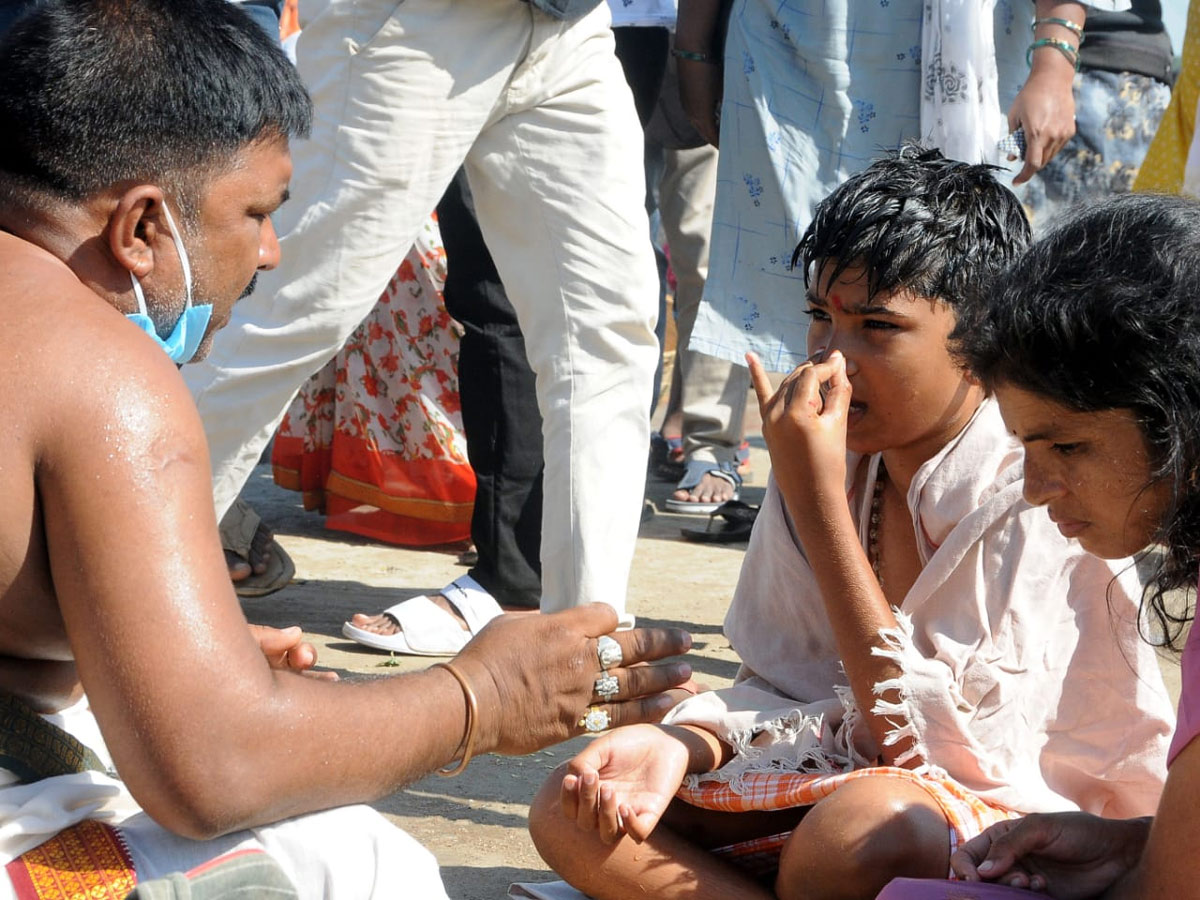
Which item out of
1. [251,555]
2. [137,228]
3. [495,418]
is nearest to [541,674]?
[137,228]

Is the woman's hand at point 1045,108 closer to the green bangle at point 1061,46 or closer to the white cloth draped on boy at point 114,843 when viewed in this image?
the green bangle at point 1061,46

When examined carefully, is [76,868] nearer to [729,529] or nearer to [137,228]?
[137,228]

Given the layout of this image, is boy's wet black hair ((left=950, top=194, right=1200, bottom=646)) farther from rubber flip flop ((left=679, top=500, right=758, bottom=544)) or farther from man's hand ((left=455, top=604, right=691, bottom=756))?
rubber flip flop ((left=679, top=500, right=758, bottom=544))

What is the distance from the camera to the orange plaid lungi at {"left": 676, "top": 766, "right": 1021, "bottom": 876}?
7.44 feet

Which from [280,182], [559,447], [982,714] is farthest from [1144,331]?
[559,447]

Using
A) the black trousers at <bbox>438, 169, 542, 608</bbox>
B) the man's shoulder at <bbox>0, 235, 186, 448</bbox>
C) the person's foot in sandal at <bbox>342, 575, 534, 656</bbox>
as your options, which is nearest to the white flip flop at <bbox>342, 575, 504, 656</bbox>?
the person's foot in sandal at <bbox>342, 575, 534, 656</bbox>

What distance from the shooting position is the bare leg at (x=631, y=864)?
2.48 metres

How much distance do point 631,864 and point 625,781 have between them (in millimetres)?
187

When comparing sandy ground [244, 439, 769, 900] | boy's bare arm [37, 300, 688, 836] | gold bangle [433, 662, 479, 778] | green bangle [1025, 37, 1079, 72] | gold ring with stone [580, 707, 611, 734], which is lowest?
sandy ground [244, 439, 769, 900]

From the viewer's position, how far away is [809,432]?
242 cm

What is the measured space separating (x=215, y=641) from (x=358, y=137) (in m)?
1.88

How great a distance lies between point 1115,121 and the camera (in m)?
4.63

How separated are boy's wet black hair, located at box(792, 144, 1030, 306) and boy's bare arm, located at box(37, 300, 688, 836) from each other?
4.34 ft

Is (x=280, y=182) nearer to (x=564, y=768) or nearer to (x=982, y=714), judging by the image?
(x=564, y=768)
